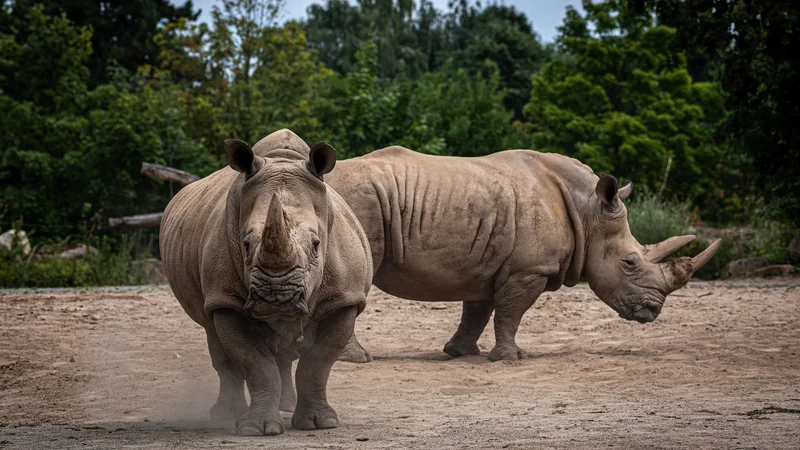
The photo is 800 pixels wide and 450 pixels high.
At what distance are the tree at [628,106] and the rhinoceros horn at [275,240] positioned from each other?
941 inches

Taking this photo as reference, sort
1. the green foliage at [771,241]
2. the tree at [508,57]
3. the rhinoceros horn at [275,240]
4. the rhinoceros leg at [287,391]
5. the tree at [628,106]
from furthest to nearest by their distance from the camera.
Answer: the tree at [508,57] → the tree at [628,106] → the green foliage at [771,241] → the rhinoceros leg at [287,391] → the rhinoceros horn at [275,240]

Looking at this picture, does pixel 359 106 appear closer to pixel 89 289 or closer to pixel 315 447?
pixel 89 289

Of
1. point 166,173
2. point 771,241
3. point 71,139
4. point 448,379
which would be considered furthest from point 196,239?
point 71,139

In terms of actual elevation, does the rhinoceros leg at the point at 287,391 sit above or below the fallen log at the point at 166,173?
below

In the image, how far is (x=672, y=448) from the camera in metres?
5.05

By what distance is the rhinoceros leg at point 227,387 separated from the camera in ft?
21.7

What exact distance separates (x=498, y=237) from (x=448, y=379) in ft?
5.01

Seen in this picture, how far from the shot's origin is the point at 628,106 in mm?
31641

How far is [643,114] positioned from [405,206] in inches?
867

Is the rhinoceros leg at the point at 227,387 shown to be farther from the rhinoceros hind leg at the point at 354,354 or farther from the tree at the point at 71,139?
the tree at the point at 71,139

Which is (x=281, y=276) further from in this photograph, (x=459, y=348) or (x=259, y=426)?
(x=459, y=348)

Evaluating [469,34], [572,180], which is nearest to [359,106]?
[572,180]

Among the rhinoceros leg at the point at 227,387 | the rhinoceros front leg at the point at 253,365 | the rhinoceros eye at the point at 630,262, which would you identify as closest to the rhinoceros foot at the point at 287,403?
the rhinoceros leg at the point at 227,387

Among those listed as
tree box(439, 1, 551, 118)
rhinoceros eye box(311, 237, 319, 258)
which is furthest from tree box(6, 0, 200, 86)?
rhinoceros eye box(311, 237, 319, 258)
